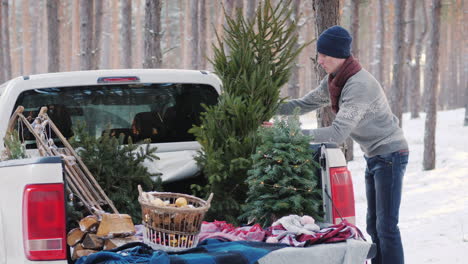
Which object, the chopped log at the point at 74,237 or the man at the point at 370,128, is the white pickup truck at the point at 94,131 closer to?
the chopped log at the point at 74,237

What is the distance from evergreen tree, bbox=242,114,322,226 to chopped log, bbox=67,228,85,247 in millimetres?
1163

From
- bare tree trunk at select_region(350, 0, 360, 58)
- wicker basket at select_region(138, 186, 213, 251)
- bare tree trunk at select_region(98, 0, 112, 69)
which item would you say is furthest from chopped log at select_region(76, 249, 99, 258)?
bare tree trunk at select_region(98, 0, 112, 69)

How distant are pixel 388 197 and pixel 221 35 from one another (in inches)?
107

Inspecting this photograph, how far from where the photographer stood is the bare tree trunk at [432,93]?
16.3 m

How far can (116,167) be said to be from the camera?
4.48 meters

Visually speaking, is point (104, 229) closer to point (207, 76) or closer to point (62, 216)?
point (62, 216)

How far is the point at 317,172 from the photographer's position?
4164 mm

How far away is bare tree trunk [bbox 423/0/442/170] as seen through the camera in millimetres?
16328

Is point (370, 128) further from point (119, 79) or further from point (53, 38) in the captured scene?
point (53, 38)

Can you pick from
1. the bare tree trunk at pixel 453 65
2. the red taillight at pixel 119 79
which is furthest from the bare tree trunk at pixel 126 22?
the bare tree trunk at pixel 453 65

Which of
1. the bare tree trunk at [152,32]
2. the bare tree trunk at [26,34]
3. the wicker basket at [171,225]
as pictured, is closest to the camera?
the wicker basket at [171,225]

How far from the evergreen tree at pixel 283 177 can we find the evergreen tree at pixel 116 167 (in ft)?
2.72

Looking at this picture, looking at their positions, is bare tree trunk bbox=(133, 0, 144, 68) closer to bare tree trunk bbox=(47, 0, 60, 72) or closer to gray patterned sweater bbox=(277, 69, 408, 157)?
bare tree trunk bbox=(47, 0, 60, 72)

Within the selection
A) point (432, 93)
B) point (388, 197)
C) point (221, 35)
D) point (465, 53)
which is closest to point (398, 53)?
point (432, 93)
